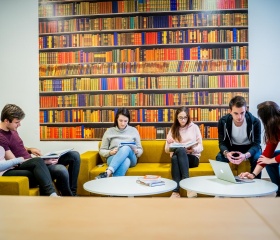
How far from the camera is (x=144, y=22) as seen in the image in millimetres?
4758

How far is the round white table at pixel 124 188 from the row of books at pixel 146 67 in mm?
2282

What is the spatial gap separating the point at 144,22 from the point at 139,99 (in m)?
1.07

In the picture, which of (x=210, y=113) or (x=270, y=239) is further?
A: (x=210, y=113)

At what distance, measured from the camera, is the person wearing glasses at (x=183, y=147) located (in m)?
3.54

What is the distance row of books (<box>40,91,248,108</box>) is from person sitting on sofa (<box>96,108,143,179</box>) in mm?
752

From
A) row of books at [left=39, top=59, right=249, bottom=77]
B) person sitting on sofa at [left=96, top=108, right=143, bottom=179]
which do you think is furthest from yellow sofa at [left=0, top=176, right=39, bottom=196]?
row of books at [left=39, top=59, right=249, bottom=77]

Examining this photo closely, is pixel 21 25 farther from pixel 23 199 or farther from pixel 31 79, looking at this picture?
pixel 23 199

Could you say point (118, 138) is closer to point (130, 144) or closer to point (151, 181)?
point (130, 144)

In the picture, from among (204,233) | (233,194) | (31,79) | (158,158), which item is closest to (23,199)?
(204,233)

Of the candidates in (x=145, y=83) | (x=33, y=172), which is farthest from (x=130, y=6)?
(x=33, y=172)

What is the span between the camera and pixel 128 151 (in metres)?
3.79

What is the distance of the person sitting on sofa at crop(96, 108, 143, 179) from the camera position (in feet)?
12.0

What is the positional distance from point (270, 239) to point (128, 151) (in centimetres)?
331

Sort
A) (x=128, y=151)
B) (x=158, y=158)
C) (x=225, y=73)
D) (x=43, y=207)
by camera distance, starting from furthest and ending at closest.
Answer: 1. (x=225, y=73)
2. (x=158, y=158)
3. (x=128, y=151)
4. (x=43, y=207)
